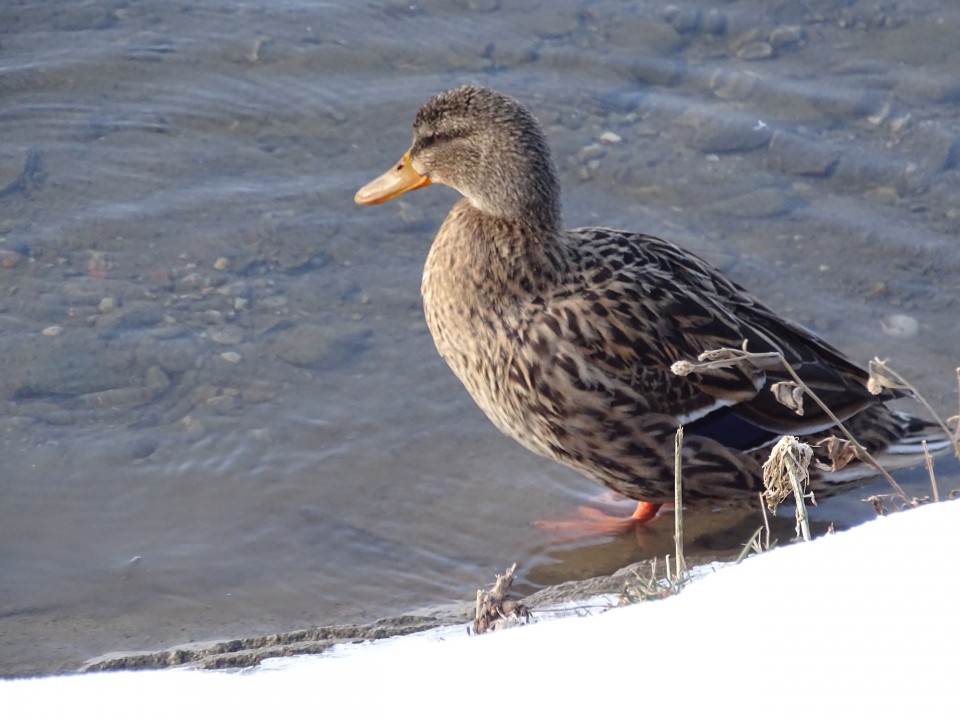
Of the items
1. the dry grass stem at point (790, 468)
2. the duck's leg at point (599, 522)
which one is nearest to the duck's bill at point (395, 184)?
the duck's leg at point (599, 522)

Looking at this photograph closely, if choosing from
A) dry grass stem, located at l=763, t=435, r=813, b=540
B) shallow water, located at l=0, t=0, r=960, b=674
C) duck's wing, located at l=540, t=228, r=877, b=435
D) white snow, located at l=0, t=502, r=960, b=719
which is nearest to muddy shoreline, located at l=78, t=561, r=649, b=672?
shallow water, located at l=0, t=0, r=960, b=674

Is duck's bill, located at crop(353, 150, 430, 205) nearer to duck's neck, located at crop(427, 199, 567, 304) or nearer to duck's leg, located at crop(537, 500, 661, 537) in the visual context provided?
duck's neck, located at crop(427, 199, 567, 304)

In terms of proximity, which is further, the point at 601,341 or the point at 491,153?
the point at 491,153

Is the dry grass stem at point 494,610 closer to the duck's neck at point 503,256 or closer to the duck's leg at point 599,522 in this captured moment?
the duck's neck at point 503,256

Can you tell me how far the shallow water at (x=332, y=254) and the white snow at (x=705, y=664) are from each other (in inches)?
87.1

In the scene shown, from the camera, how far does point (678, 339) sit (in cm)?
505

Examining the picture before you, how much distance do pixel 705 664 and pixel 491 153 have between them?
3.54 meters

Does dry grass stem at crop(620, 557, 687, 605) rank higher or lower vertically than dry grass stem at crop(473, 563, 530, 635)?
higher

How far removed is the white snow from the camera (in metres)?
1.95

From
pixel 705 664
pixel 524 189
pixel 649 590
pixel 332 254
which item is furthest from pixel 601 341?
pixel 705 664

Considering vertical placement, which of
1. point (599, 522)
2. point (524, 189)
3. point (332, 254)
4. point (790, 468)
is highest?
point (790, 468)

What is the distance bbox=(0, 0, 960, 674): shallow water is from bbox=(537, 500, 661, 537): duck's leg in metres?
0.07

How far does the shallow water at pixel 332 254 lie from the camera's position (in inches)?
201

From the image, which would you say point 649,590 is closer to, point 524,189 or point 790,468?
point 790,468
